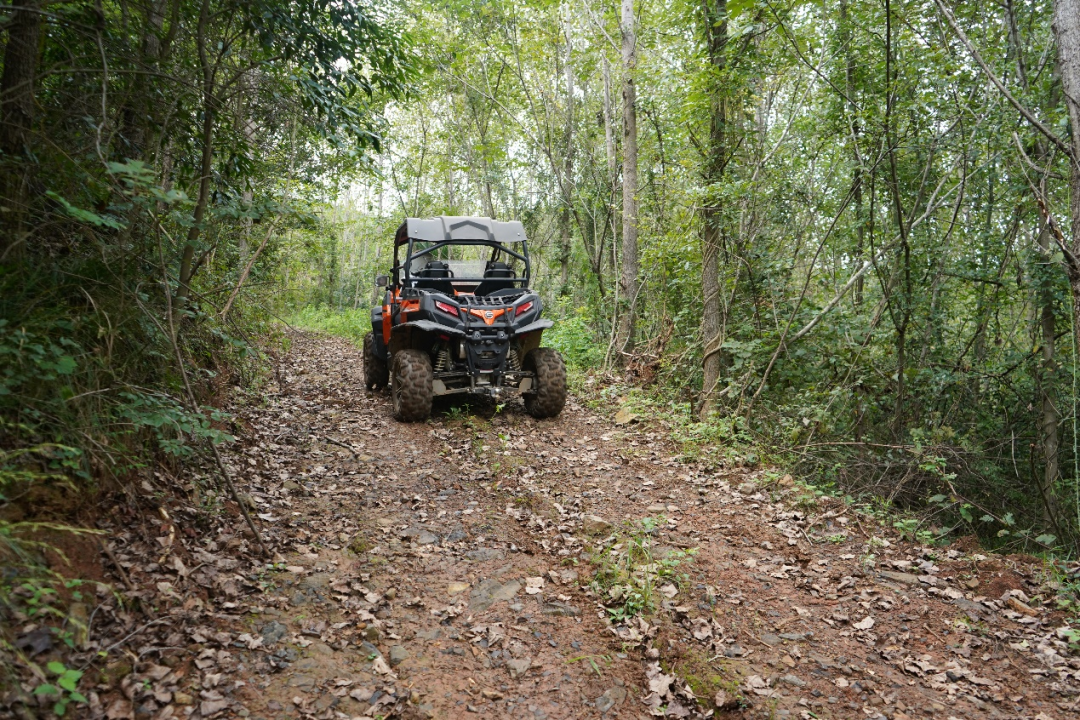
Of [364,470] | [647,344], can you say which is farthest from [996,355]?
[364,470]

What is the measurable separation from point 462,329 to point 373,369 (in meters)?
2.47

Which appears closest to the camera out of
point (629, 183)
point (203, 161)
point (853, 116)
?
point (203, 161)

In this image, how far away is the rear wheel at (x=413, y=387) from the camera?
6.95 metres

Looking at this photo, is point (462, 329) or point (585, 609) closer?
point (585, 609)

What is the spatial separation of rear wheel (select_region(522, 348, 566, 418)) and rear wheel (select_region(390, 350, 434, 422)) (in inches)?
52.2

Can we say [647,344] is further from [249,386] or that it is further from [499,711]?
[499,711]

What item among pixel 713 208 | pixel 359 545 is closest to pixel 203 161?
pixel 359 545

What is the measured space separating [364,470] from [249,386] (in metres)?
2.52

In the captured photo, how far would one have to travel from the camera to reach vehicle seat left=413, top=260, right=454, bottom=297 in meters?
7.90

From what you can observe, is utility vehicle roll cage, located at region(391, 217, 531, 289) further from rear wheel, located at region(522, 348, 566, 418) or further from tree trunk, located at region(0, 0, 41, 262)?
tree trunk, located at region(0, 0, 41, 262)

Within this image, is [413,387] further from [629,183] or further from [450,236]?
[629,183]

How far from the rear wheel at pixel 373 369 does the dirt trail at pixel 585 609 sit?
3.02 metres

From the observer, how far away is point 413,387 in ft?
22.8

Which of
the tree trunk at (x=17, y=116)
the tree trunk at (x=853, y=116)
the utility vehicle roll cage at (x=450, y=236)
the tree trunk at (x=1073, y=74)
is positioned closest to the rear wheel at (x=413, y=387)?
the utility vehicle roll cage at (x=450, y=236)
